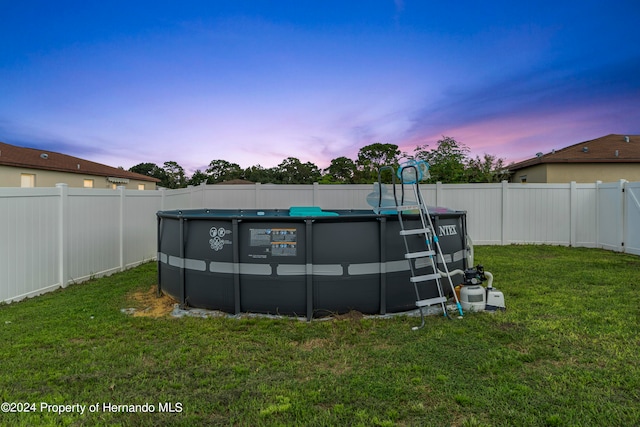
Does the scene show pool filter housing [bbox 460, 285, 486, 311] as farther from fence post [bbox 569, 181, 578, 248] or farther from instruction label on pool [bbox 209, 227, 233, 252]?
fence post [bbox 569, 181, 578, 248]

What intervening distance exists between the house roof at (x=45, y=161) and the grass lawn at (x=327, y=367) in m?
18.3

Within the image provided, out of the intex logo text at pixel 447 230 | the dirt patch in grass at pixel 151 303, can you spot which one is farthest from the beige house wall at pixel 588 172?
the dirt patch in grass at pixel 151 303

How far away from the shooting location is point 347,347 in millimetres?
3209

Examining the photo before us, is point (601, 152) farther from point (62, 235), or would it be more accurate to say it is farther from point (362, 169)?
point (62, 235)

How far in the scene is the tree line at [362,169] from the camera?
1992 cm

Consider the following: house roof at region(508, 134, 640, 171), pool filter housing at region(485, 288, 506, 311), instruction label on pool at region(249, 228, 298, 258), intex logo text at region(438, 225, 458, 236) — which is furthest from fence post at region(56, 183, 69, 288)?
house roof at region(508, 134, 640, 171)

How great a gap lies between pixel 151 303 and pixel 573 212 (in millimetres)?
11996

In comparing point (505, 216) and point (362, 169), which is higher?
point (362, 169)

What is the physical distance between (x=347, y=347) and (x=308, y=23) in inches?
362

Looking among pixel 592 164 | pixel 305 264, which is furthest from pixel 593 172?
pixel 305 264

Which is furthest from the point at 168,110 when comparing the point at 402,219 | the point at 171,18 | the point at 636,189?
the point at 636,189

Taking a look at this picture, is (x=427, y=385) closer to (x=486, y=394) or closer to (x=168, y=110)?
(x=486, y=394)

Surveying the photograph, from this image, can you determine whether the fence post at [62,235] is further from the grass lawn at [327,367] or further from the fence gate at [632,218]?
the fence gate at [632,218]

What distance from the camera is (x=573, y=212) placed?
33.9ft
